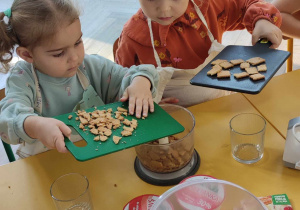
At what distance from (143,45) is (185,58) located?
17cm

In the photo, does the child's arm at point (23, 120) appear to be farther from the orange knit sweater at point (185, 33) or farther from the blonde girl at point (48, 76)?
the orange knit sweater at point (185, 33)

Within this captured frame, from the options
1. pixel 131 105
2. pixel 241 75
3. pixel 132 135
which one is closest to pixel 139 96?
pixel 131 105

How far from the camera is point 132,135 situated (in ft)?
2.75

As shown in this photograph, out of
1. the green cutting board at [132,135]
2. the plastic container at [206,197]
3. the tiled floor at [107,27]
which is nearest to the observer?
the plastic container at [206,197]

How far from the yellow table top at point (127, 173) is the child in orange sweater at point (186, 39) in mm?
296

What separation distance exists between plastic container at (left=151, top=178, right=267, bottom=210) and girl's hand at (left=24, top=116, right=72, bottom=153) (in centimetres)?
30

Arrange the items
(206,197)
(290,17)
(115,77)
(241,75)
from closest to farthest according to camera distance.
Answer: (206,197)
(241,75)
(115,77)
(290,17)

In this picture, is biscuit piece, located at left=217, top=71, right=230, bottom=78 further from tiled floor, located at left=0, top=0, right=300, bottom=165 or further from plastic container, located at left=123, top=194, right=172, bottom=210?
tiled floor, located at left=0, top=0, right=300, bottom=165

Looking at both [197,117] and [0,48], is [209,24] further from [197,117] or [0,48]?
[0,48]

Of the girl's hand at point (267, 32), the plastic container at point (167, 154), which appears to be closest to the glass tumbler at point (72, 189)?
the plastic container at point (167, 154)

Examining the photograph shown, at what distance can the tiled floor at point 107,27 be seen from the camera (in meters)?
2.90

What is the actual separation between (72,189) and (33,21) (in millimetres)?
483

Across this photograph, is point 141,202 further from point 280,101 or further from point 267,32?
point 267,32

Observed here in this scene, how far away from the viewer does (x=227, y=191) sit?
67 cm
